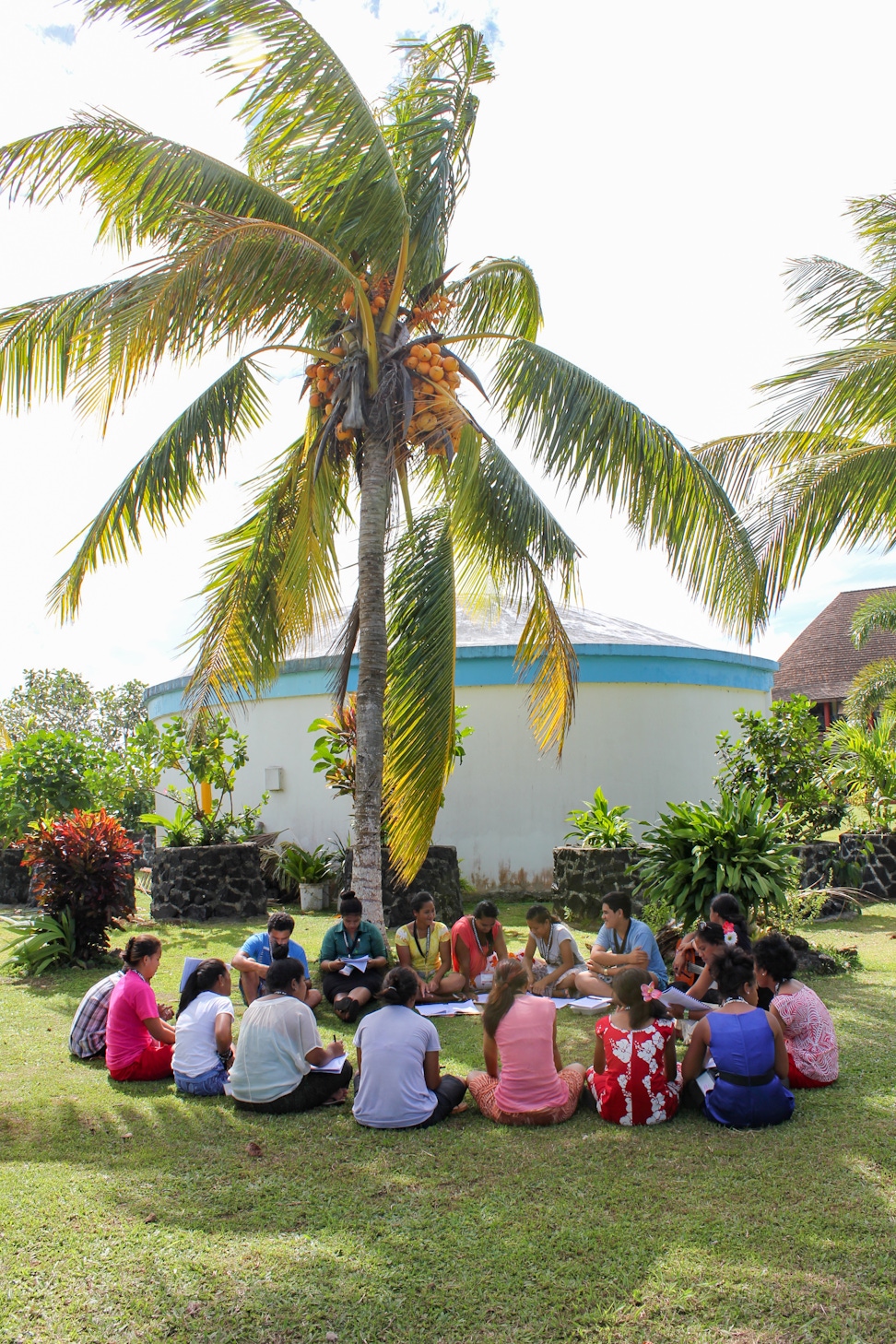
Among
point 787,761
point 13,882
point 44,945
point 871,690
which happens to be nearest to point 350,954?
point 44,945

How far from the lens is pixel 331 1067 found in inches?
216

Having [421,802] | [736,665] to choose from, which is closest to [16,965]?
[421,802]

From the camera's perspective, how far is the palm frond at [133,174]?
6934mm

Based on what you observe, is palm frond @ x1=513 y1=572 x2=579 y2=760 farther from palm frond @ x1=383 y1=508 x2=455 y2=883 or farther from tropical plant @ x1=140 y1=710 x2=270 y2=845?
tropical plant @ x1=140 y1=710 x2=270 y2=845

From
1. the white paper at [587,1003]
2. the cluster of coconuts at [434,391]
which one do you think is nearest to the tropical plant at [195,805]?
the cluster of coconuts at [434,391]

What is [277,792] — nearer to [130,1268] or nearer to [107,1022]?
[107,1022]

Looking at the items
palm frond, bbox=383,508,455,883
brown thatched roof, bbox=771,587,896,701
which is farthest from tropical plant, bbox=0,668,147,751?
palm frond, bbox=383,508,455,883

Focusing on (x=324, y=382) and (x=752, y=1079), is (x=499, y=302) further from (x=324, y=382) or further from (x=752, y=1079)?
(x=752, y=1079)

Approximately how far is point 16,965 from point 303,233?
7339 millimetres

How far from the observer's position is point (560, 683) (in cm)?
1006

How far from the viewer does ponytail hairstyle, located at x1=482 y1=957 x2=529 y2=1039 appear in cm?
513

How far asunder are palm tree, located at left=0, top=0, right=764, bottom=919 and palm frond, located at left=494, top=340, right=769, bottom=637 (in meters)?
0.02

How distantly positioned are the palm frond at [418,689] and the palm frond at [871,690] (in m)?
17.7

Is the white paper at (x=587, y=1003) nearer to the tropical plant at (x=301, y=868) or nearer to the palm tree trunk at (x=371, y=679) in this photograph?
the palm tree trunk at (x=371, y=679)
